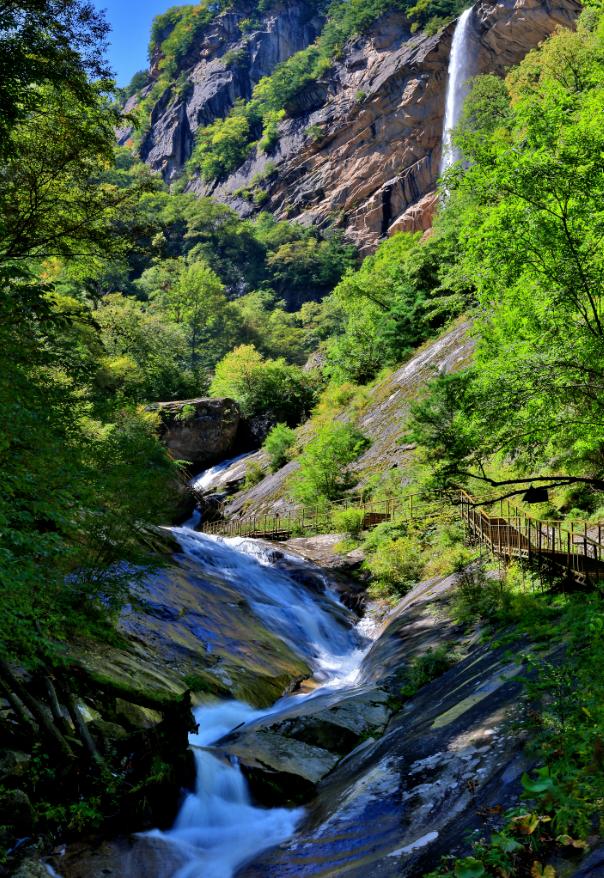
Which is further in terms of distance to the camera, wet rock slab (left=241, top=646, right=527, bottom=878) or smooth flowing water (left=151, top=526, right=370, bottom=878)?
smooth flowing water (left=151, top=526, right=370, bottom=878)

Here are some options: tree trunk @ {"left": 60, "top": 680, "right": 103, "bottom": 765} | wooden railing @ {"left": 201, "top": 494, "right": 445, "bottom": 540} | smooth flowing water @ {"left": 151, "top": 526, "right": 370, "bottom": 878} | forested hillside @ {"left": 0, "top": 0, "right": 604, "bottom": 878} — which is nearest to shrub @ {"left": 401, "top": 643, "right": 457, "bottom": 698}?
forested hillside @ {"left": 0, "top": 0, "right": 604, "bottom": 878}

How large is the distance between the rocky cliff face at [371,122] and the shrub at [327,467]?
153ft

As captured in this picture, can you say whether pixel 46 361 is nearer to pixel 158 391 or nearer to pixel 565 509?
pixel 565 509

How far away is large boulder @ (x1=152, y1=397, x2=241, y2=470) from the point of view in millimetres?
39625

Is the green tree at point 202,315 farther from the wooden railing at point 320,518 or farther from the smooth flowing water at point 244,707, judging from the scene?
the smooth flowing water at point 244,707

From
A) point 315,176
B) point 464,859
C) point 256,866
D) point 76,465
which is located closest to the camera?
point 464,859

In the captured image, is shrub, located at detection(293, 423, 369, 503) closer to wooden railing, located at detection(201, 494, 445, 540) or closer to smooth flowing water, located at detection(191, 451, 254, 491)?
wooden railing, located at detection(201, 494, 445, 540)

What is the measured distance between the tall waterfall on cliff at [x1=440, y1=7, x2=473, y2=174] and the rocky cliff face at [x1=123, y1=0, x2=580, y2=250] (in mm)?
871

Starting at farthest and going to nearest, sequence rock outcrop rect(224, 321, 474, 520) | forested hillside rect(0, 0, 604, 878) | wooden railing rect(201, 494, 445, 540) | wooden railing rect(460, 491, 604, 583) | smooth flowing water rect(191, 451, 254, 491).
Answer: smooth flowing water rect(191, 451, 254, 491) < rock outcrop rect(224, 321, 474, 520) < wooden railing rect(201, 494, 445, 540) < wooden railing rect(460, 491, 604, 583) < forested hillside rect(0, 0, 604, 878)

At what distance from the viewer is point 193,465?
133 feet

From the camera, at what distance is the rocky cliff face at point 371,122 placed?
6241 cm

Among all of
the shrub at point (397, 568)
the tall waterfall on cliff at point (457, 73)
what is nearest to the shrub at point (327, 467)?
the shrub at point (397, 568)

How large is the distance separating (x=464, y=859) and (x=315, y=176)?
84.4 metres

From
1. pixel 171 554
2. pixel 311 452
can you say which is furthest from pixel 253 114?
pixel 171 554
